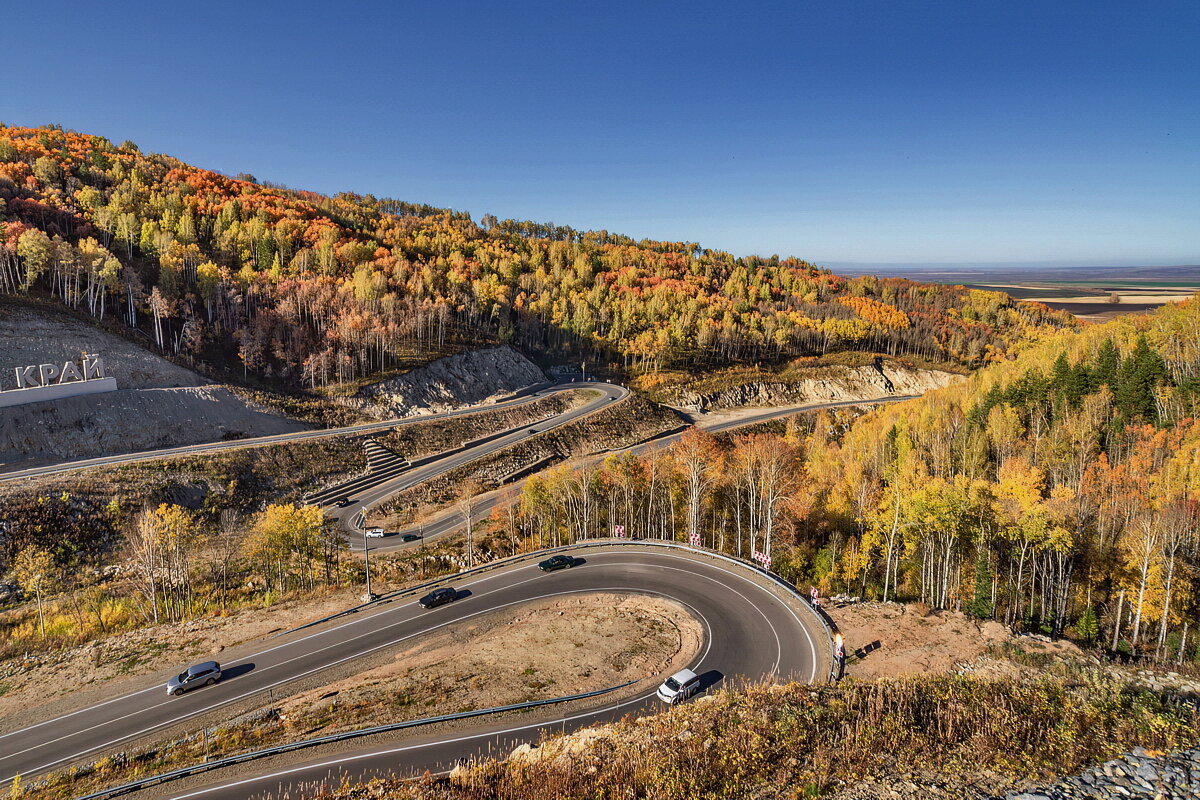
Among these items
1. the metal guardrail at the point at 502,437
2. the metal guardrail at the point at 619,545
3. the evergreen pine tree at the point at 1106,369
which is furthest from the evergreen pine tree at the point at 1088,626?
the metal guardrail at the point at 502,437

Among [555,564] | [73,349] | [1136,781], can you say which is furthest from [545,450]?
[1136,781]

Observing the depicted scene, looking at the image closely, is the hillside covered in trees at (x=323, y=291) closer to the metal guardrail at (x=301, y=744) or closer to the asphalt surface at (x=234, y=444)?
the asphalt surface at (x=234, y=444)

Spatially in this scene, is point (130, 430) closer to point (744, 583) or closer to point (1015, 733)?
point (744, 583)

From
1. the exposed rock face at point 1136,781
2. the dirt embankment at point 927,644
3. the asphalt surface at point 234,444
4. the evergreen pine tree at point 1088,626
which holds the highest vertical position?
the exposed rock face at point 1136,781

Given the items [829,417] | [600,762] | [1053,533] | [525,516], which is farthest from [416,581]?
[829,417]

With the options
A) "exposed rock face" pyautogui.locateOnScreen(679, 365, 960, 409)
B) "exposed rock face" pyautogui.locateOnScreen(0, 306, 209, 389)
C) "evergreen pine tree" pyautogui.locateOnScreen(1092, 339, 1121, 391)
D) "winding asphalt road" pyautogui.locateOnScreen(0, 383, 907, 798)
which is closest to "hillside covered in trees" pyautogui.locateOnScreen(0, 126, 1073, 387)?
"exposed rock face" pyautogui.locateOnScreen(0, 306, 209, 389)

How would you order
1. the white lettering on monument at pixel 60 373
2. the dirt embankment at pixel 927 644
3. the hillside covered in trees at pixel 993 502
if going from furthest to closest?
the white lettering on monument at pixel 60 373, the hillside covered in trees at pixel 993 502, the dirt embankment at pixel 927 644

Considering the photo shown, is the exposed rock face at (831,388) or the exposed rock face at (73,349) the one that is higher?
the exposed rock face at (73,349)

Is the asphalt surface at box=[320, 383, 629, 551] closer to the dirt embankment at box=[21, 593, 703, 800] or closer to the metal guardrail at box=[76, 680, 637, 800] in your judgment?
the dirt embankment at box=[21, 593, 703, 800]
